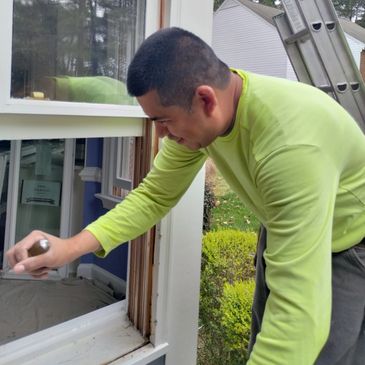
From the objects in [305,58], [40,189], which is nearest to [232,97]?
[305,58]

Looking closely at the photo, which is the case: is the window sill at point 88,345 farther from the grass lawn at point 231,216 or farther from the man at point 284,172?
the grass lawn at point 231,216

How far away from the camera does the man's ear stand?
1.09 meters

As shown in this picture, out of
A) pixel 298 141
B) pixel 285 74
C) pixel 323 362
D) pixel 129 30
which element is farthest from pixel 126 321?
pixel 285 74

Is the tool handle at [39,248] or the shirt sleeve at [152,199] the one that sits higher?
the shirt sleeve at [152,199]

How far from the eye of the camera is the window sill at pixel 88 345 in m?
1.85

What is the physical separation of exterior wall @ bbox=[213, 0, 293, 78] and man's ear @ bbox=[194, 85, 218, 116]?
18126mm

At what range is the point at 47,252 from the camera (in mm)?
1408

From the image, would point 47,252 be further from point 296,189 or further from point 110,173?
point 110,173

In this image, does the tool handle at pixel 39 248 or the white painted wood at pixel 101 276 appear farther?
the white painted wood at pixel 101 276

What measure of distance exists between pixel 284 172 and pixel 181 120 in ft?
0.86

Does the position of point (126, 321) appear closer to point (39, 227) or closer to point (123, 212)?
point (123, 212)

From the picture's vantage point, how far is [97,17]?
5.64 ft

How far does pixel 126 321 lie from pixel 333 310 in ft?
3.36

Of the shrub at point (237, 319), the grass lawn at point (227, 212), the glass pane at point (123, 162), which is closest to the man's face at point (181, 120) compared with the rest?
the shrub at point (237, 319)
